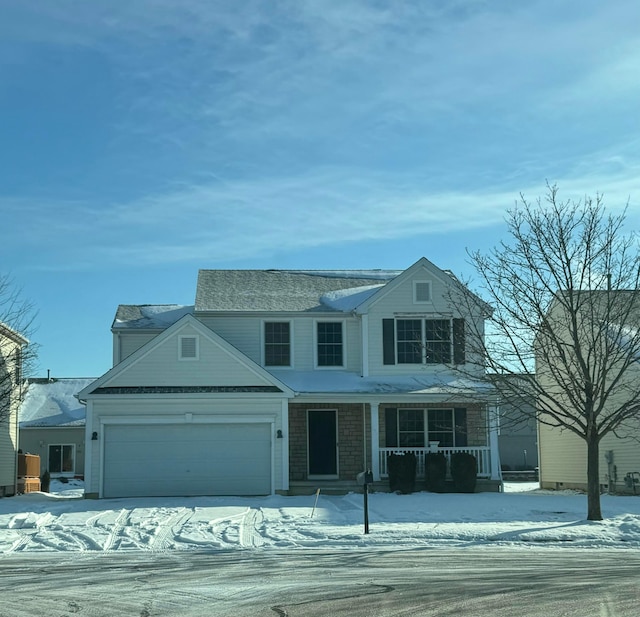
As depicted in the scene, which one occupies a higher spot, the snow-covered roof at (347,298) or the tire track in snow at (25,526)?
the snow-covered roof at (347,298)

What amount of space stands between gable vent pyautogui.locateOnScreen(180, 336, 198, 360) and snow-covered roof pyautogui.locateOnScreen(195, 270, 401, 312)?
2685 mm

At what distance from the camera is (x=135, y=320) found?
3069 centimetres

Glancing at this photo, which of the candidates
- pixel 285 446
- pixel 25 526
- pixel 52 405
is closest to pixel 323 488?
pixel 285 446

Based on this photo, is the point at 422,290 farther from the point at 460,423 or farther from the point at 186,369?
the point at 186,369

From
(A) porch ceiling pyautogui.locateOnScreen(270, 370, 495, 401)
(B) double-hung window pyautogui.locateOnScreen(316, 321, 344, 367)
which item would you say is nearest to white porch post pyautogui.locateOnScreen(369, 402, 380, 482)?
(A) porch ceiling pyautogui.locateOnScreen(270, 370, 495, 401)

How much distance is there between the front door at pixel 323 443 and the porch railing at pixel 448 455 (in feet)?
5.57

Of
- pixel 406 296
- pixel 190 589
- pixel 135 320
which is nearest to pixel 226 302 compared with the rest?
pixel 135 320

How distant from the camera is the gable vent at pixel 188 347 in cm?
2640

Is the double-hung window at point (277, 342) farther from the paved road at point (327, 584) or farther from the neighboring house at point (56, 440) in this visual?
the neighboring house at point (56, 440)

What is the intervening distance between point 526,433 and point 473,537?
104 ft

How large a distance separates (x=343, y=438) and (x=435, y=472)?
10.9 feet

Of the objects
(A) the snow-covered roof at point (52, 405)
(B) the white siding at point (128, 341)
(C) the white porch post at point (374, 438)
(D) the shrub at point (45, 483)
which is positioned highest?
(B) the white siding at point (128, 341)

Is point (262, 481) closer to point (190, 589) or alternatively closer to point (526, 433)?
point (190, 589)

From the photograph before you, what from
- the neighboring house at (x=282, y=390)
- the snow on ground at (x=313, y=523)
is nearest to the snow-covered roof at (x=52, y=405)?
the neighboring house at (x=282, y=390)
